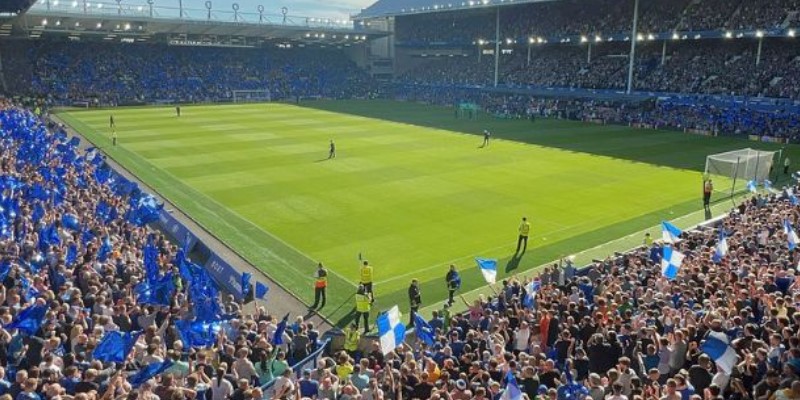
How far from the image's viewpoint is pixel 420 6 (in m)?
87.8

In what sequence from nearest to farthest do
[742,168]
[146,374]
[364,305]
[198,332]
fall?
[146,374] → [198,332] → [364,305] → [742,168]

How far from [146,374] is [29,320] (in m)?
2.58

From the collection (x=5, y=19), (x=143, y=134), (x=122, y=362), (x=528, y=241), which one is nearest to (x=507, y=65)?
(x=143, y=134)

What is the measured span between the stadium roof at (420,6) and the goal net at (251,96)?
22.5 m

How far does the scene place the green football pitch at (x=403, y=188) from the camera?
2145 centimetres

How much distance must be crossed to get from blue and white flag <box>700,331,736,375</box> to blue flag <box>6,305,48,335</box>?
34.0ft

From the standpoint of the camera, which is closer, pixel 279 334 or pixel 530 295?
pixel 279 334

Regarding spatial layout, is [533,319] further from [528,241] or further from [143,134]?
[143,134]

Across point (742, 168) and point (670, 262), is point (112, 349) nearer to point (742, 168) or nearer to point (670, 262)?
point (670, 262)

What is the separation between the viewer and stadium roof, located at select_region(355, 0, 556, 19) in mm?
73944

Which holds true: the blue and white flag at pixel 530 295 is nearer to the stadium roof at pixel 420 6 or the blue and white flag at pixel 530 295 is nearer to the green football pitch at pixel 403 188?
the green football pitch at pixel 403 188

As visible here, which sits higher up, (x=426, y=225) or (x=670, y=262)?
(x=670, y=262)

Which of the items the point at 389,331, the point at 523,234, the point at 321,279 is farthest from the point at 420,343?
the point at 523,234

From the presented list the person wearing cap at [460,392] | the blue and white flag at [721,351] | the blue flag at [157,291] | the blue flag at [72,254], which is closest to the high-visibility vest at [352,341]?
the blue flag at [157,291]
